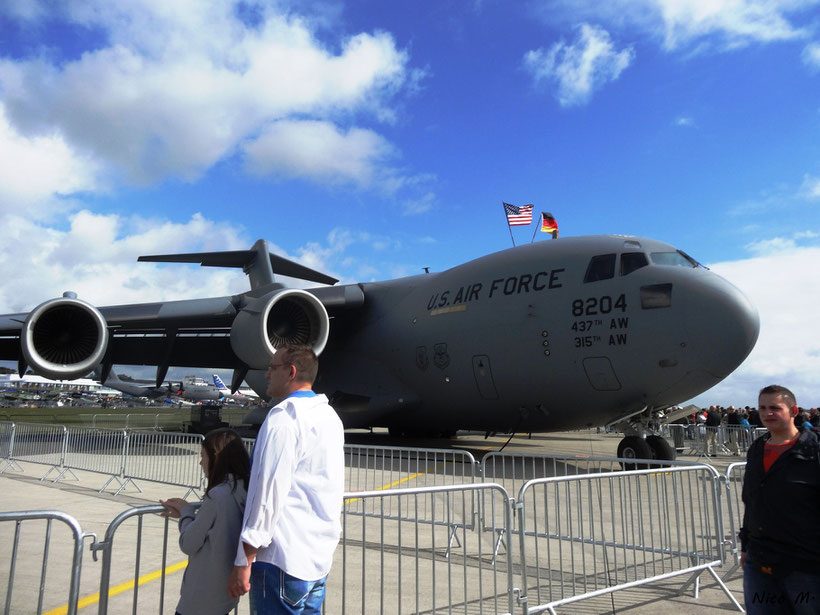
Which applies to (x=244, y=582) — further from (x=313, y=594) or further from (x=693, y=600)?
(x=693, y=600)

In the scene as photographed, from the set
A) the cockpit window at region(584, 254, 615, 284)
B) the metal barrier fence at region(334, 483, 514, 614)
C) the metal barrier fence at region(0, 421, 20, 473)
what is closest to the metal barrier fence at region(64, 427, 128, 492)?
the metal barrier fence at region(0, 421, 20, 473)

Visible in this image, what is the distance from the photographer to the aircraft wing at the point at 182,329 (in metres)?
12.1

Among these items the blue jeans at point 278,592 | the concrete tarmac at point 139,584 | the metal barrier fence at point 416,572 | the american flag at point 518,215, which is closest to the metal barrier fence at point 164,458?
the concrete tarmac at point 139,584

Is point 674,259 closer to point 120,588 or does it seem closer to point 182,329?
point 120,588

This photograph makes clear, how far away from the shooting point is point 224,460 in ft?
9.22

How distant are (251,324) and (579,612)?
29.0 feet

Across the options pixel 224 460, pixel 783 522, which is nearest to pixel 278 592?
pixel 224 460

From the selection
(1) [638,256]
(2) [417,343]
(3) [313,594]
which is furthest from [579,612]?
(2) [417,343]

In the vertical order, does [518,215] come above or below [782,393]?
above

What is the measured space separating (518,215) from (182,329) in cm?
931

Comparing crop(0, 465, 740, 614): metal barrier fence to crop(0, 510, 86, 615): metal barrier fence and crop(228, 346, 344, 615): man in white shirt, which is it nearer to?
crop(0, 510, 86, 615): metal barrier fence

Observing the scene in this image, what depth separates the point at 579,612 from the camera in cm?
440

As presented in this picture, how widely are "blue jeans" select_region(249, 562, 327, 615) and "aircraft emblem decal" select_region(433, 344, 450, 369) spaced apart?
33.9 ft

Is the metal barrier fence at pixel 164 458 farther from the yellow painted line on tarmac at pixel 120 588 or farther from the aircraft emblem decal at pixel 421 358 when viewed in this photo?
the aircraft emblem decal at pixel 421 358
